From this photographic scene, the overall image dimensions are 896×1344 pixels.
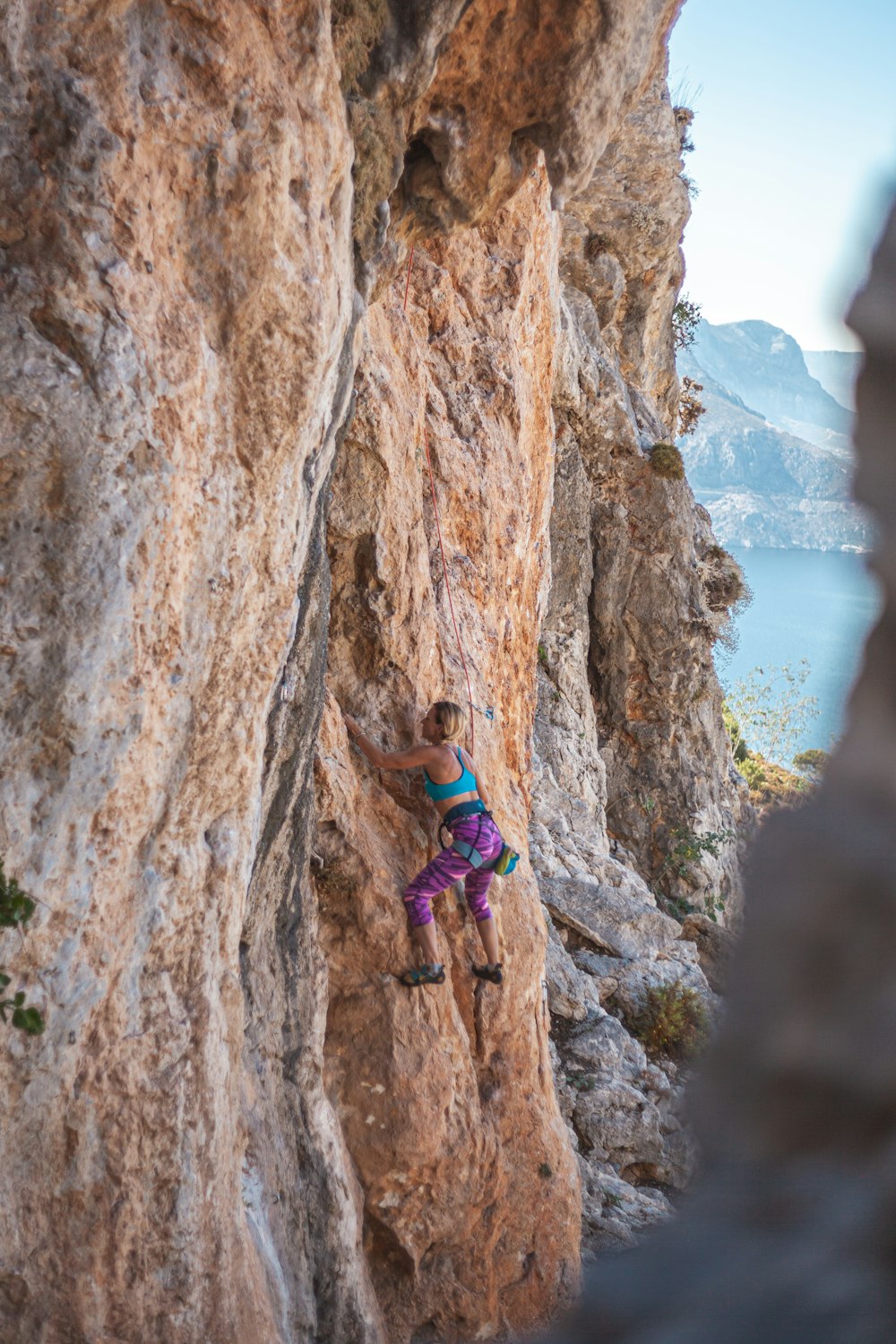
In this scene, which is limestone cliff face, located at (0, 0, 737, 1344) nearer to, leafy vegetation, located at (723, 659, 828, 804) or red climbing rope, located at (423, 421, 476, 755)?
red climbing rope, located at (423, 421, 476, 755)

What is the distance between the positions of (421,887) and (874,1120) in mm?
5178

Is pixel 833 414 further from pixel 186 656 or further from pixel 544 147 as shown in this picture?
pixel 544 147

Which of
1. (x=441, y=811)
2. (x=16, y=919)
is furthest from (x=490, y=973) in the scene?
(x=16, y=919)

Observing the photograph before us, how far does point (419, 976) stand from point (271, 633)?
8.38 ft

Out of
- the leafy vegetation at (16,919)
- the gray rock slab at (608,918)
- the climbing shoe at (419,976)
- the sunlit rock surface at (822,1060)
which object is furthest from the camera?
the gray rock slab at (608,918)

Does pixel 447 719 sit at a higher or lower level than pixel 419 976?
higher

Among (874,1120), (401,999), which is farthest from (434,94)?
(874,1120)

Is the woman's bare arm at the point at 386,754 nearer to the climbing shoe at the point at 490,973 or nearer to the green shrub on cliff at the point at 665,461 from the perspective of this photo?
the climbing shoe at the point at 490,973

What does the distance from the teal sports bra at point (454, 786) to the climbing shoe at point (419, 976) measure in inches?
38.9

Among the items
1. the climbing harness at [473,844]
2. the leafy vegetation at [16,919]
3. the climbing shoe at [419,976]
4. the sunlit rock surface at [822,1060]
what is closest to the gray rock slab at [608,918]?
the climbing harness at [473,844]

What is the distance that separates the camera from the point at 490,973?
6.13m

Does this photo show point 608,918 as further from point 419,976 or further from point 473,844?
point 419,976

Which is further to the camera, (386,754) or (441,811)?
(441,811)

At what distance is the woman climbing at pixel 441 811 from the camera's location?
5.64 meters
